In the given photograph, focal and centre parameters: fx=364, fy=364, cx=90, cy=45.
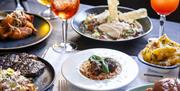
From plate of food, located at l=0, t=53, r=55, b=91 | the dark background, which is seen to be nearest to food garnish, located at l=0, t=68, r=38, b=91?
A: plate of food, located at l=0, t=53, r=55, b=91

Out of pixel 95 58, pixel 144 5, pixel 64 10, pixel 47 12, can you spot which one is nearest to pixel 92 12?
pixel 47 12

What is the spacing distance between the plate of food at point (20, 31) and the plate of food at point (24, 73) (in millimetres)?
157

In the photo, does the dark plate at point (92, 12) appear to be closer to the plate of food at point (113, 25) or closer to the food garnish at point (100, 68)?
the plate of food at point (113, 25)

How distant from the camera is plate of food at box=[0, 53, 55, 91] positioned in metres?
1.16

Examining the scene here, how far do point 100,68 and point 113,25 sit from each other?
393 mm

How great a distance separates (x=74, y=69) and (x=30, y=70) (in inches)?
6.2

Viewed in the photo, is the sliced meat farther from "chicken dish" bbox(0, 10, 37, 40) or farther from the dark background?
the dark background

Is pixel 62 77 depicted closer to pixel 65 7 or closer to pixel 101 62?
pixel 101 62

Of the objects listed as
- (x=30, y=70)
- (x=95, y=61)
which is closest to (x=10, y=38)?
(x=30, y=70)

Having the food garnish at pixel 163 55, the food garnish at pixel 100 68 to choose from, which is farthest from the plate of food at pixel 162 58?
the food garnish at pixel 100 68

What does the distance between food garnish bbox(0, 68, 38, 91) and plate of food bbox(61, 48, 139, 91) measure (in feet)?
0.46

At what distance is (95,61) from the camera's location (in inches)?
51.3

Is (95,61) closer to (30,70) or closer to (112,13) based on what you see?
(30,70)

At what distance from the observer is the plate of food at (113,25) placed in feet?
5.22
